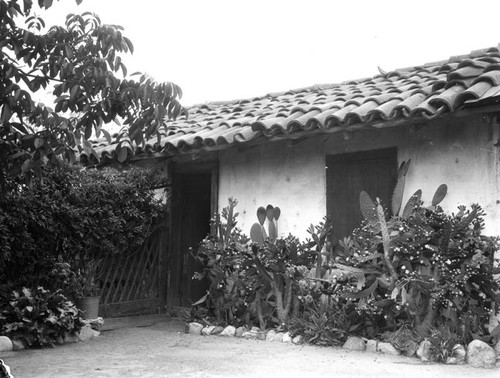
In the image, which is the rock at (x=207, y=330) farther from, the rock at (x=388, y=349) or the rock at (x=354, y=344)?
the rock at (x=388, y=349)

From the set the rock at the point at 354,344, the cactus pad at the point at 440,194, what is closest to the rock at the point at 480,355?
the rock at the point at 354,344

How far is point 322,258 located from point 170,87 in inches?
151

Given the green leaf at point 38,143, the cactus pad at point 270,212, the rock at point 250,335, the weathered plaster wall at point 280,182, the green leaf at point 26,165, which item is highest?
the weathered plaster wall at point 280,182

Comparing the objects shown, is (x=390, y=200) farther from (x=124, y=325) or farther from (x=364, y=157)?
(x=124, y=325)

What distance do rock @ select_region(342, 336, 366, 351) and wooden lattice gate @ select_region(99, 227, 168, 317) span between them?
3.69m

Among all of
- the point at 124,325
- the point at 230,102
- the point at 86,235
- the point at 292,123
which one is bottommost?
the point at 124,325

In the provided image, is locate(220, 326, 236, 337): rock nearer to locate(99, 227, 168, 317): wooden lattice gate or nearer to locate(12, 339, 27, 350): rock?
locate(99, 227, 168, 317): wooden lattice gate

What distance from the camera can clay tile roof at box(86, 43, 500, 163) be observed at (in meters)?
5.88

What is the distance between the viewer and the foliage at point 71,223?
6539 millimetres

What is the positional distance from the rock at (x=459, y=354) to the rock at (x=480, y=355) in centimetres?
4

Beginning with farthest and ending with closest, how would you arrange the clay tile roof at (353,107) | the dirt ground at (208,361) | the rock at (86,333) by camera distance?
the rock at (86,333), the clay tile roof at (353,107), the dirt ground at (208,361)

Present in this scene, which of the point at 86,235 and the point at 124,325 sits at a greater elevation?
the point at 86,235

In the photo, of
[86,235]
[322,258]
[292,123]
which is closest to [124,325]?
[86,235]

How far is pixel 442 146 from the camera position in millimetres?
6465
